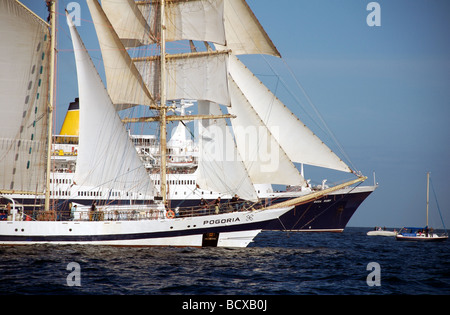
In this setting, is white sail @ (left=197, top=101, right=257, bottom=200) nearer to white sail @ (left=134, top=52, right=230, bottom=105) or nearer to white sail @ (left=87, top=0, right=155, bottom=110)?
white sail @ (left=134, top=52, right=230, bottom=105)

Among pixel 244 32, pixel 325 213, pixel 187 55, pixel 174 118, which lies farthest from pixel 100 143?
pixel 325 213

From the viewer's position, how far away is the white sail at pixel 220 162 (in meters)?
33.7

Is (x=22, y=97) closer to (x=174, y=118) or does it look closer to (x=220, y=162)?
(x=174, y=118)

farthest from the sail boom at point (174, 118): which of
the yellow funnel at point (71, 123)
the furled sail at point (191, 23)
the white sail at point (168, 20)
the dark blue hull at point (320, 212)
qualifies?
the yellow funnel at point (71, 123)

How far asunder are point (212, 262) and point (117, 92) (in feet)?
44.9

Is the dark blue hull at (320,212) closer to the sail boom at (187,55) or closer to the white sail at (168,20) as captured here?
the sail boom at (187,55)

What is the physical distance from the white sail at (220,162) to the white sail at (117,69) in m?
4.21

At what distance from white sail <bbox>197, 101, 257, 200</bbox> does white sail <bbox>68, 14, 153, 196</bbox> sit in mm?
3569

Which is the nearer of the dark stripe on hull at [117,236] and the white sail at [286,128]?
the dark stripe on hull at [117,236]
